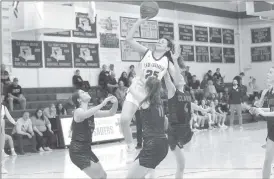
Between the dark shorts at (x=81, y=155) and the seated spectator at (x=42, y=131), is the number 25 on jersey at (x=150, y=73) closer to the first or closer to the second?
the dark shorts at (x=81, y=155)

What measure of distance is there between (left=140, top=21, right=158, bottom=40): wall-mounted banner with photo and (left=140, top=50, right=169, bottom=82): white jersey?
766 inches

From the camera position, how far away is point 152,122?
20.2 feet

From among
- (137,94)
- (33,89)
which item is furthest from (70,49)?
(137,94)

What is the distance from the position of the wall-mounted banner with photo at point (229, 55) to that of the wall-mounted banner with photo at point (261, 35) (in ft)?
5.30

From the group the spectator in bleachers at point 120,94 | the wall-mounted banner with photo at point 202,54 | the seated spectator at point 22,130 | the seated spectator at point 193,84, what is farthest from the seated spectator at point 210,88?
the seated spectator at point 22,130

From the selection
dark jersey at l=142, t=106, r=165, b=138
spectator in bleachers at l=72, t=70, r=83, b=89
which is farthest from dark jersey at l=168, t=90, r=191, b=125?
spectator in bleachers at l=72, t=70, r=83, b=89

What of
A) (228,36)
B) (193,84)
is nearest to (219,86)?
(193,84)

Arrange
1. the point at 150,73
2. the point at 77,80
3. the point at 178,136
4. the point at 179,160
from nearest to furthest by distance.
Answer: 1. the point at 150,73
2. the point at 179,160
3. the point at 178,136
4. the point at 77,80

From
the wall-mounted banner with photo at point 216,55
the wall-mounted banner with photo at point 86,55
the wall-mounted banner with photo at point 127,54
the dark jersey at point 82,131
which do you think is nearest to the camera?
the dark jersey at point 82,131

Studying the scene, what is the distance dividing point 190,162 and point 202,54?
19.7 m

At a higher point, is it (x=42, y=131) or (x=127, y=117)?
(x=127, y=117)

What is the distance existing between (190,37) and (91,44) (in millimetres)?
8004

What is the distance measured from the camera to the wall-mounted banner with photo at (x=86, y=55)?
23.8 m

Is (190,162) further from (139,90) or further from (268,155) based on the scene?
(139,90)
